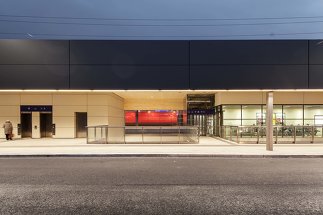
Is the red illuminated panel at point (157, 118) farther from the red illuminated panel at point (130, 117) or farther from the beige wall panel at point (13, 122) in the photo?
the beige wall panel at point (13, 122)

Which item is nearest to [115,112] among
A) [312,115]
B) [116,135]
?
[116,135]

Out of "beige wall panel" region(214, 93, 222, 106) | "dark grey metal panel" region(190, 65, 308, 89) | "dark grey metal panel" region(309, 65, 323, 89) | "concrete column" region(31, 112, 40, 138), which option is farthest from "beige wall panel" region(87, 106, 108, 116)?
"dark grey metal panel" region(309, 65, 323, 89)

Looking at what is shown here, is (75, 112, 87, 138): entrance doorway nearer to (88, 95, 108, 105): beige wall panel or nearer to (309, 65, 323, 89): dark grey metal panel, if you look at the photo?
(88, 95, 108, 105): beige wall panel

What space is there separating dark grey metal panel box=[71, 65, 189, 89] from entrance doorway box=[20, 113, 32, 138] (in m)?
6.44

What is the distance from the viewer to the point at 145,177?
975 cm

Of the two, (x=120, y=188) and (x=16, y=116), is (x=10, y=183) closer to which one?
(x=120, y=188)

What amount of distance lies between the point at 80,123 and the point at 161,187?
63.6 feet

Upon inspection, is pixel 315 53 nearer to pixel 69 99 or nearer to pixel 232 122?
pixel 232 122

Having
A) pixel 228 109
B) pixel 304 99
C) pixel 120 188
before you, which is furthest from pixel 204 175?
pixel 304 99

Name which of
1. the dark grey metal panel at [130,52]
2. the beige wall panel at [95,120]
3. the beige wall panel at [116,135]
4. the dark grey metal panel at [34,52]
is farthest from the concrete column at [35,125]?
the beige wall panel at [116,135]

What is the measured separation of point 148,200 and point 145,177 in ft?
9.26

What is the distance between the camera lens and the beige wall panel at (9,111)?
25828 mm

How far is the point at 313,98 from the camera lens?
2588 centimetres

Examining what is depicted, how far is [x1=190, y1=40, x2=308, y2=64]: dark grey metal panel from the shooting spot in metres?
22.4
